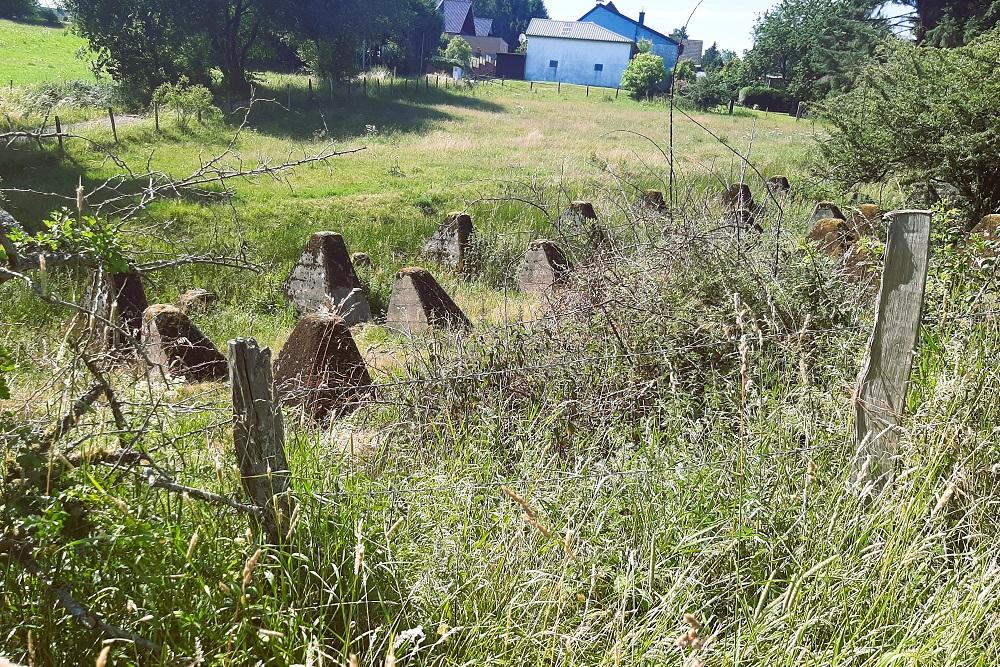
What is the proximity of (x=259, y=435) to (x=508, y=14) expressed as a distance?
4760 inches

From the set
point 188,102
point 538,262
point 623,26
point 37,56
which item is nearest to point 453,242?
point 538,262

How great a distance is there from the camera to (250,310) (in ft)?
26.8

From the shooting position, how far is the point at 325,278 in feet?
25.6

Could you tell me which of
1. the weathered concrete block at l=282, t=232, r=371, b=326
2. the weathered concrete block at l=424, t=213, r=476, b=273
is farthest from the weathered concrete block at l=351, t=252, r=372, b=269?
the weathered concrete block at l=282, t=232, r=371, b=326

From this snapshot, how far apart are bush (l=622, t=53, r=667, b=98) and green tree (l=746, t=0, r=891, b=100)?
7.49 m

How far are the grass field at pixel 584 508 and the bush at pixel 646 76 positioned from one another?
52162 mm

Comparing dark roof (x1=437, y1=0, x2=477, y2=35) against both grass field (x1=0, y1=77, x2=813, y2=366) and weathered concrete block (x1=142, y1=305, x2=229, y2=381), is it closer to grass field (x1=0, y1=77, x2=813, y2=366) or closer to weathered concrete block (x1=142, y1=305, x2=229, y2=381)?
grass field (x1=0, y1=77, x2=813, y2=366)

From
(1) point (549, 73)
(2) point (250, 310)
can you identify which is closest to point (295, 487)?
(2) point (250, 310)

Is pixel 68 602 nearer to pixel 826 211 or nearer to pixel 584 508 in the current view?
pixel 584 508

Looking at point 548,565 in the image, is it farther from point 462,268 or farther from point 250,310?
point 462,268

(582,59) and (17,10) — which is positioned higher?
(582,59)

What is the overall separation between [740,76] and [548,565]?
55.9 m

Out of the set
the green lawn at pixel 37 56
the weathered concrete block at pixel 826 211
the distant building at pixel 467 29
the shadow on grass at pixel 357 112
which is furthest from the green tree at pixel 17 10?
the weathered concrete block at pixel 826 211

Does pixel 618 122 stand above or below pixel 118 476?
above
